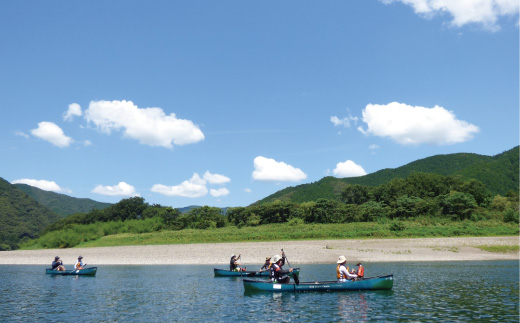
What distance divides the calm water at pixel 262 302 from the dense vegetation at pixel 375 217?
4775 centimetres

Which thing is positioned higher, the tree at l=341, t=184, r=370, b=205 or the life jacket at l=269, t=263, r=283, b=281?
the tree at l=341, t=184, r=370, b=205

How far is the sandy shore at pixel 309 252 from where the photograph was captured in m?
57.5

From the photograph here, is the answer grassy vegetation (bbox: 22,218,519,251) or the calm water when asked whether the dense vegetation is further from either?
the calm water

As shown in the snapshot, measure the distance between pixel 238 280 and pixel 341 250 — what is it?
29.1m

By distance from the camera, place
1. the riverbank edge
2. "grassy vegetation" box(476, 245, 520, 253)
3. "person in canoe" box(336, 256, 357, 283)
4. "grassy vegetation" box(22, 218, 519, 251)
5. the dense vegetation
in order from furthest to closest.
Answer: the dense vegetation
"grassy vegetation" box(22, 218, 519, 251)
"grassy vegetation" box(476, 245, 520, 253)
the riverbank edge
"person in canoe" box(336, 256, 357, 283)

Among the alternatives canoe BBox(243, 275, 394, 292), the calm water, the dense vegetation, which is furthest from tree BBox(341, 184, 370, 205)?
canoe BBox(243, 275, 394, 292)

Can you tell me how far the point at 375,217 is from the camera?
3964 inches

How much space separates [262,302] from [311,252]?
38117 mm

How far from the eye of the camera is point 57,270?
47438 millimetres

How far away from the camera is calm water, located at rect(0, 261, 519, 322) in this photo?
2061 cm

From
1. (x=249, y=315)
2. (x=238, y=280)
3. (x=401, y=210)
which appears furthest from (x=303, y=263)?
(x=401, y=210)

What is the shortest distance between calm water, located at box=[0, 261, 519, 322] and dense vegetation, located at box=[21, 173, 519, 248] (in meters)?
47.7

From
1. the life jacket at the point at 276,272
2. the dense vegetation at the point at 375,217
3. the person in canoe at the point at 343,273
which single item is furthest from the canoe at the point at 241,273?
the dense vegetation at the point at 375,217

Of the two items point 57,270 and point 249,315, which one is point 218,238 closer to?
point 57,270
